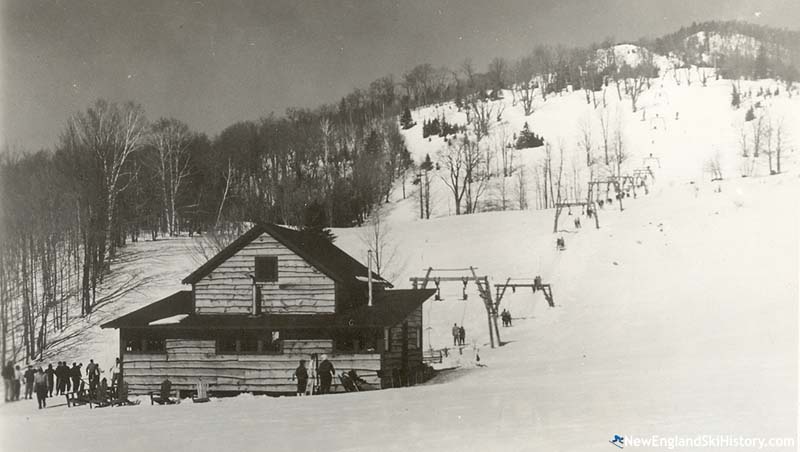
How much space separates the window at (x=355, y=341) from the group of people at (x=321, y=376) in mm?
1285

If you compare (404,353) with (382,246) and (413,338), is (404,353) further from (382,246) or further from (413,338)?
(382,246)

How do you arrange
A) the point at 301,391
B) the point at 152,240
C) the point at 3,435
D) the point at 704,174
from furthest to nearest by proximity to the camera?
the point at 704,174 < the point at 152,240 < the point at 301,391 < the point at 3,435

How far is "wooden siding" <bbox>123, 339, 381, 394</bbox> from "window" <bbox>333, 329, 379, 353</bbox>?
0.24m

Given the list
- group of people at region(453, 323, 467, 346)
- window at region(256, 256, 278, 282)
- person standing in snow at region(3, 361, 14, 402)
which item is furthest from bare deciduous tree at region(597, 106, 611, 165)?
person standing in snow at region(3, 361, 14, 402)

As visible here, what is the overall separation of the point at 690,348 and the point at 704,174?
67565 millimetres

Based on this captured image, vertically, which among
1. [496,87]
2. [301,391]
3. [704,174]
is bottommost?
[301,391]

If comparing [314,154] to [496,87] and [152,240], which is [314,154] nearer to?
[152,240]

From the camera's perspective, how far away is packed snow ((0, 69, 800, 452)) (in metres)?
13.8

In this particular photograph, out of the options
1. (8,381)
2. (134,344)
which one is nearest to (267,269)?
(134,344)

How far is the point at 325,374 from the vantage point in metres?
23.8

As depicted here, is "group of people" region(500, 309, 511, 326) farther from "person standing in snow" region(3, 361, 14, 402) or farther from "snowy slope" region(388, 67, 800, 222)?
"snowy slope" region(388, 67, 800, 222)

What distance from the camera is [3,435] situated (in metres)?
16.0

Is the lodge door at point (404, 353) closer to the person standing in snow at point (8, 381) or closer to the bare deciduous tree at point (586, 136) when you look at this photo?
Answer: the person standing in snow at point (8, 381)

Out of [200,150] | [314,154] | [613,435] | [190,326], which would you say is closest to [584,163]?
[314,154]
